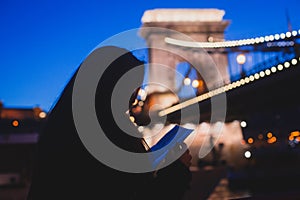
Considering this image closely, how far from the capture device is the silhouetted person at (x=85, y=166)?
51.4 inches

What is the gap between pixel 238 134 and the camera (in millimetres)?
28000

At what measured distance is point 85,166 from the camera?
1.32 m

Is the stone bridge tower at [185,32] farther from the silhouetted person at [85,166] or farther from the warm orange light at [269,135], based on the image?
the silhouetted person at [85,166]

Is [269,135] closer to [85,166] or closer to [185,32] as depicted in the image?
[185,32]

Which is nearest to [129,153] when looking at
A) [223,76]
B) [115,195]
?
[115,195]

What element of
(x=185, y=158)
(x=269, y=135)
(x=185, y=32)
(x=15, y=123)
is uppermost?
(x=185, y=32)

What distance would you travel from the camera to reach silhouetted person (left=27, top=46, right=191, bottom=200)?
4.28 feet

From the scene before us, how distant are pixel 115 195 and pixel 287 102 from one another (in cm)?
1694

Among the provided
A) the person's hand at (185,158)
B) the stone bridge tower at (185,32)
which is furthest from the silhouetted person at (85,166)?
the stone bridge tower at (185,32)

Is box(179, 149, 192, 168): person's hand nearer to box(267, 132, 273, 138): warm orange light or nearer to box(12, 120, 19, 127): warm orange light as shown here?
box(12, 120, 19, 127): warm orange light

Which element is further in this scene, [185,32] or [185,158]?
[185,32]

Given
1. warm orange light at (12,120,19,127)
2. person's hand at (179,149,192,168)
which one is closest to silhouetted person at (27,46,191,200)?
person's hand at (179,149,192,168)

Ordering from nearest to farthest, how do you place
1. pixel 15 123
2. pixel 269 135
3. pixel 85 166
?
pixel 85 166 → pixel 15 123 → pixel 269 135

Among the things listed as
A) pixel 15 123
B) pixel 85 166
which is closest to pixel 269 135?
pixel 15 123
